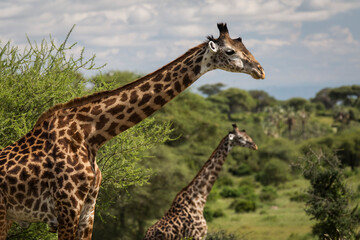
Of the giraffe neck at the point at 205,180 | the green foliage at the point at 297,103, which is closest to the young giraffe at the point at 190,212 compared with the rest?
the giraffe neck at the point at 205,180

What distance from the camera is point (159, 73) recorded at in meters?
6.34

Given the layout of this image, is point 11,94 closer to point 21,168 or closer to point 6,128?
point 6,128

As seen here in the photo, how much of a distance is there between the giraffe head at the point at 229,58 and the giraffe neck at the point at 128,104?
95 mm

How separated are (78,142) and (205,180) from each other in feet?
18.0

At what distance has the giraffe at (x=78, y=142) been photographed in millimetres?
5871

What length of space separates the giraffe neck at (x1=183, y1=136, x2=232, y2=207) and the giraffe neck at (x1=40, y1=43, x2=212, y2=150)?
5.02m

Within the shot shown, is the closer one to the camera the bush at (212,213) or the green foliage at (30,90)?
the green foliage at (30,90)

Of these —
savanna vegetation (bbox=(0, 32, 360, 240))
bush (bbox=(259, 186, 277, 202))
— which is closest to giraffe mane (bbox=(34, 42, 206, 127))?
savanna vegetation (bbox=(0, 32, 360, 240))

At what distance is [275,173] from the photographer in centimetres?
4784

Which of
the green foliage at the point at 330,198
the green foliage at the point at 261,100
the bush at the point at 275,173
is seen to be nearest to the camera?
the green foliage at the point at 330,198

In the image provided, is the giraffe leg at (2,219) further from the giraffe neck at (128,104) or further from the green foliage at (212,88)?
the green foliage at (212,88)

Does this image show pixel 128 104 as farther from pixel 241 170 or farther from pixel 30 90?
pixel 241 170

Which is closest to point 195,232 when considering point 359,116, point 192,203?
point 192,203

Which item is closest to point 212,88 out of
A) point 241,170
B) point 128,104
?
point 241,170
